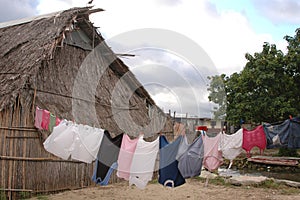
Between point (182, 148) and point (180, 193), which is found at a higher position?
point (182, 148)

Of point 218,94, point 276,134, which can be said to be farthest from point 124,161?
point 218,94

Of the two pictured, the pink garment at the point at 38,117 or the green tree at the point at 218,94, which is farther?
the green tree at the point at 218,94

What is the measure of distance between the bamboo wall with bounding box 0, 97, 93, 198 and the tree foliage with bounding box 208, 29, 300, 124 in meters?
10.3

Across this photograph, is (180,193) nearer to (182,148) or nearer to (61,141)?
(182,148)

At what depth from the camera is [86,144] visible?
5.91m

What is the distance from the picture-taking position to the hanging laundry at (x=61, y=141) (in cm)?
586

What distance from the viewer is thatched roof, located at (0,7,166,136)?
697 centimetres

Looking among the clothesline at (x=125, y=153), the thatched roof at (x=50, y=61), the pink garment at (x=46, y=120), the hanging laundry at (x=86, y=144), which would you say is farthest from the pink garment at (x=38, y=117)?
the hanging laundry at (x=86, y=144)

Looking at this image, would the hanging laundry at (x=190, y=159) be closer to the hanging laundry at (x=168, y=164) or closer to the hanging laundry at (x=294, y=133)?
the hanging laundry at (x=168, y=164)

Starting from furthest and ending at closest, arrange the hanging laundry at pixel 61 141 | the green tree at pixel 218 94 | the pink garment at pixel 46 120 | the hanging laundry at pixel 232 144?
the green tree at pixel 218 94 → the hanging laundry at pixel 232 144 → the pink garment at pixel 46 120 → the hanging laundry at pixel 61 141

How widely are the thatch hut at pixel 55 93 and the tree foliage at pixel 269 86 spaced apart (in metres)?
5.87

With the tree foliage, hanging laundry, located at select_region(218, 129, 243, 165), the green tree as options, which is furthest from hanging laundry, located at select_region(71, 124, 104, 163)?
the green tree

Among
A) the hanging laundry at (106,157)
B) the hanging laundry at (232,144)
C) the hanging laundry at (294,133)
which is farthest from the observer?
the hanging laundry at (294,133)

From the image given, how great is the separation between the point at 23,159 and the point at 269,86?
11638 millimetres
